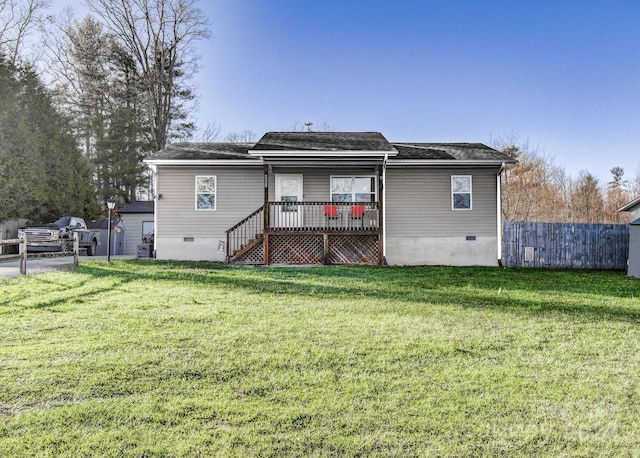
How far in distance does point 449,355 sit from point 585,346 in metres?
1.47

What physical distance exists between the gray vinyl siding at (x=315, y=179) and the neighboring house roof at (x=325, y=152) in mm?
933

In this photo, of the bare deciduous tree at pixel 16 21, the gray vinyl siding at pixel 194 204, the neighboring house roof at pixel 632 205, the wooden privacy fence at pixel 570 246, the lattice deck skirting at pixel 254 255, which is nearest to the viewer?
the lattice deck skirting at pixel 254 255

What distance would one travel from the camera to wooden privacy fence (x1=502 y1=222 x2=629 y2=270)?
525 inches

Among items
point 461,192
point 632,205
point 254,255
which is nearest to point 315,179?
point 254,255

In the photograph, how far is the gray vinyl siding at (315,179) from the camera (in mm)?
13820

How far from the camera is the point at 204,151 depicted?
47.2 feet

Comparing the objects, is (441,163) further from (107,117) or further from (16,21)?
(107,117)

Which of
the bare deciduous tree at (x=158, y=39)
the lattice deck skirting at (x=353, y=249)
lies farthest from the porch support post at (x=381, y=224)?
the bare deciduous tree at (x=158, y=39)

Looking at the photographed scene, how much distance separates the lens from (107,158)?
1030 inches

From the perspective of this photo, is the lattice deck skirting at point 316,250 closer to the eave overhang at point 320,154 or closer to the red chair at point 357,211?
the red chair at point 357,211

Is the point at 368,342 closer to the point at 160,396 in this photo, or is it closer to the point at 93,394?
the point at 160,396

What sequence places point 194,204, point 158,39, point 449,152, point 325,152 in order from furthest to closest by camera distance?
point 158,39 < point 449,152 < point 194,204 < point 325,152

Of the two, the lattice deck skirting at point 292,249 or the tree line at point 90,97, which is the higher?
the tree line at point 90,97

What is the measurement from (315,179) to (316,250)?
2.57 m
